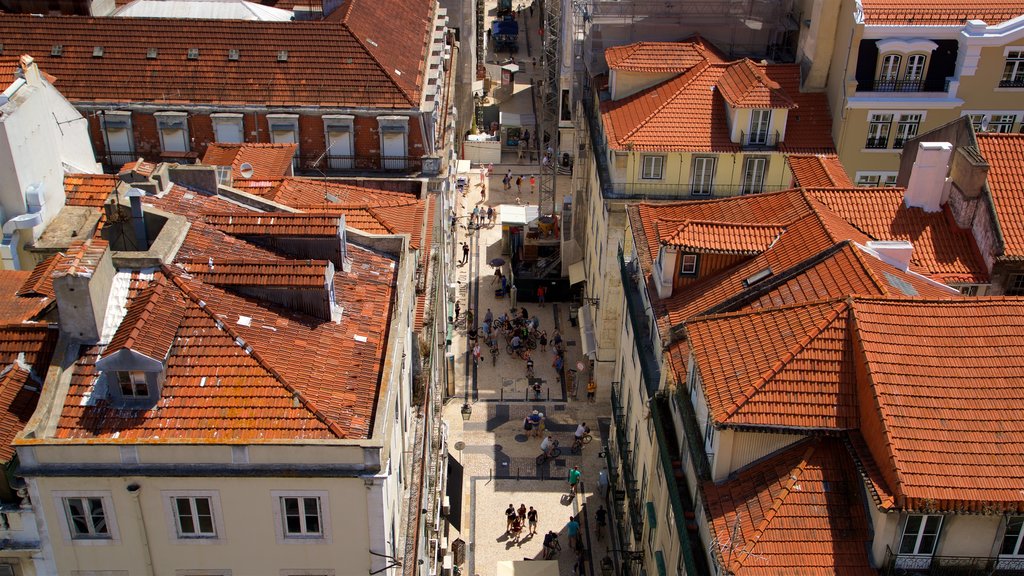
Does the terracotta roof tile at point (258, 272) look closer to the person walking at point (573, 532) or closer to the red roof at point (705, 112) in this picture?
the person walking at point (573, 532)

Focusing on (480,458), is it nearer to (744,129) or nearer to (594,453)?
(594,453)

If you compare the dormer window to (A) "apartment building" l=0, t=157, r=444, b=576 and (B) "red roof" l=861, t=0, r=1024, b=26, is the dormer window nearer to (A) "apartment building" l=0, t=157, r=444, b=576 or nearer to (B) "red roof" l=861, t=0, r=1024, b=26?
(A) "apartment building" l=0, t=157, r=444, b=576

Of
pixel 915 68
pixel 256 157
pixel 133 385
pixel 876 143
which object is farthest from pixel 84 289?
pixel 915 68

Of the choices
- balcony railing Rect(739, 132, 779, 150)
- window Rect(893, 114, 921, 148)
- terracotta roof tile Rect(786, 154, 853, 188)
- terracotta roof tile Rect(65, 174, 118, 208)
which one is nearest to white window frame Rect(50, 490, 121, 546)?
terracotta roof tile Rect(65, 174, 118, 208)

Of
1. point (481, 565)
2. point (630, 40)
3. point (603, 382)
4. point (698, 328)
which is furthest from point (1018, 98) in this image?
point (481, 565)

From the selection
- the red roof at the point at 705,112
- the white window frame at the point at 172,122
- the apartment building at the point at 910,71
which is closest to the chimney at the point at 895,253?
the red roof at the point at 705,112

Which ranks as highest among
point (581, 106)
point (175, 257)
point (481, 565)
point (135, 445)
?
point (175, 257)
